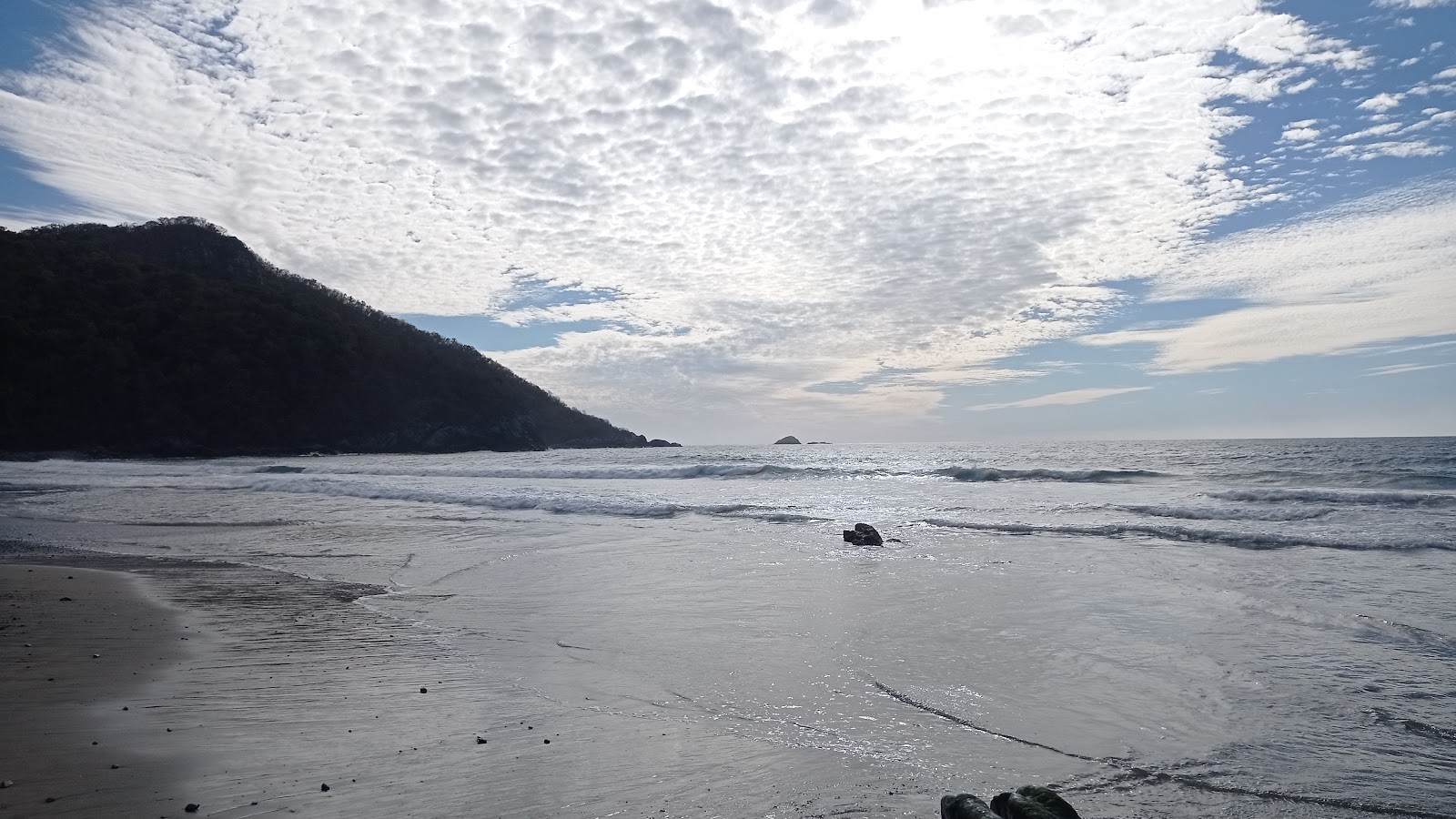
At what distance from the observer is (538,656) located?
22.1 feet

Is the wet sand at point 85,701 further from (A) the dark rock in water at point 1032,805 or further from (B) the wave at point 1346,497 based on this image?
(B) the wave at point 1346,497

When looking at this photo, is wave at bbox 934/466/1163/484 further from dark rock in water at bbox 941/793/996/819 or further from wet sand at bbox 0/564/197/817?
wet sand at bbox 0/564/197/817

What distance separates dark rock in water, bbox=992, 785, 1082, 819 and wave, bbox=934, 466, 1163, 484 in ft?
99.3

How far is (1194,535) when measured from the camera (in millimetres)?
15008

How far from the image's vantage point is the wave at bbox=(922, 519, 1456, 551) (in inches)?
531

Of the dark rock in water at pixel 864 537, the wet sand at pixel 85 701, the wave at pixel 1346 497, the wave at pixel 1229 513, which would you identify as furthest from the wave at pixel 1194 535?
the wet sand at pixel 85 701

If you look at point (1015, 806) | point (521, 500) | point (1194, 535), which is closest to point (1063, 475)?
point (1194, 535)

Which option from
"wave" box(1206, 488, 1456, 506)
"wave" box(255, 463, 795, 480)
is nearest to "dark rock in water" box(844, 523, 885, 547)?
"wave" box(1206, 488, 1456, 506)

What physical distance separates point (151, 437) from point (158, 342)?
29.8 feet

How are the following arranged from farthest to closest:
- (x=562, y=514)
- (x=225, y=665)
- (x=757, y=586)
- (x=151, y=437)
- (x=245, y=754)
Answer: (x=151, y=437) → (x=562, y=514) → (x=757, y=586) → (x=225, y=665) → (x=245, y=754)

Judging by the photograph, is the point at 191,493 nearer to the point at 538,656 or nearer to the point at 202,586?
the point at 202,586

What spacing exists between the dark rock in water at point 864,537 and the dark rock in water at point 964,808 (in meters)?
10.7

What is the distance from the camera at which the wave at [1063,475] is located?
104 ft

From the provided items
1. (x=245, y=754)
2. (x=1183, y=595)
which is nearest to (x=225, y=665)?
(x=245, y=754)
